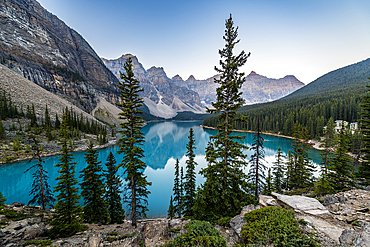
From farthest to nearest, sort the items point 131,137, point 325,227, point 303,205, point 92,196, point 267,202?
point 92,196
point 131,137
point 267,202
point 303,205
point 325,227

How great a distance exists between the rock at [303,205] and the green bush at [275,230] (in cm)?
105

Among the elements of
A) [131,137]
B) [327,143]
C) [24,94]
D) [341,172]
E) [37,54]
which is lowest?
[341,172]

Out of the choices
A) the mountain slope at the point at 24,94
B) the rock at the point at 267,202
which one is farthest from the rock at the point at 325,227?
the mountain slope at the point at 24,94

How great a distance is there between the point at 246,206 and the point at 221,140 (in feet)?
16.6

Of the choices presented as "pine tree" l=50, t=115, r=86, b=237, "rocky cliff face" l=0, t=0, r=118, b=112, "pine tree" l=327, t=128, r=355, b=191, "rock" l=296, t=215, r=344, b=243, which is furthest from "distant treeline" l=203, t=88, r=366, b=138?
"rocky cliff face" l=0, t=0, r=118, b=112

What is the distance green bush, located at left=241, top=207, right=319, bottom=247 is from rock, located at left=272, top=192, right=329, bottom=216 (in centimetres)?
105

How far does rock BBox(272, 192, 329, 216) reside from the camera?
6.93 m

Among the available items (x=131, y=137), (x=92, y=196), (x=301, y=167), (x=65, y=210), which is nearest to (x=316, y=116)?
(x=301, y=167)

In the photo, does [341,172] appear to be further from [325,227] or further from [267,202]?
[325,227]

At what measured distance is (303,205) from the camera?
291 inches

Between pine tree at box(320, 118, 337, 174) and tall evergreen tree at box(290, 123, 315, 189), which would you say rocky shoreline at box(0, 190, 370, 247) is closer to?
tall evergreen tree at box(290, 123, 315, 189)

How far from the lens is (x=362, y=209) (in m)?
6.71

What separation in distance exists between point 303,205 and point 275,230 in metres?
3.35

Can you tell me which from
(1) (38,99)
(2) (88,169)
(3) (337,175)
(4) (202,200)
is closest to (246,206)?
(4) (202,200)
